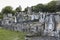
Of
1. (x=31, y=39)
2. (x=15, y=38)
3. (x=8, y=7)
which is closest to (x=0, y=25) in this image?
(x=15, y=38)

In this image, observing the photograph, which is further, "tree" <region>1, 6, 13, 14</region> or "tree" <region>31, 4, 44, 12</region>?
"tree" <region>1, 6, 13, 14</region>

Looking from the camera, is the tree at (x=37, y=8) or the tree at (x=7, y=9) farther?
the tree at (x=7, y=9)

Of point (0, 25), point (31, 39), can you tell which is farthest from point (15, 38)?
point (0, 25)

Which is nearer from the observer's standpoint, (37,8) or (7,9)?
(37,8)

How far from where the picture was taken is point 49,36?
315 inches

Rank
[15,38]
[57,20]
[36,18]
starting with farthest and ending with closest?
1. [36,18]
2. [15,38]
3. [57,20]

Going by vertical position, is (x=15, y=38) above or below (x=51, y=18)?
Result: below

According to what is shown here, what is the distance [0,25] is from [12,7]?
11.5 meters

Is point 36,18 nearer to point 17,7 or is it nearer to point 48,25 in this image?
point 48,25

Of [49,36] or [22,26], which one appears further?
[22,26]

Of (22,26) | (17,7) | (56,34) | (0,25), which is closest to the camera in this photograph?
(56,34)

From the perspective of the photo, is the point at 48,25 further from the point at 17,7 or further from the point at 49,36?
the point at 17,7

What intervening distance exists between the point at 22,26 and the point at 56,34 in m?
5.49

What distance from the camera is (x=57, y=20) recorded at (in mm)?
9109
